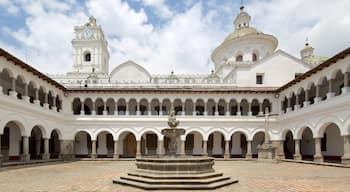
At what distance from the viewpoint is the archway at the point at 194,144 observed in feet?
90.9

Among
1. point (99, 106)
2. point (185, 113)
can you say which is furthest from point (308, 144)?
point (99, 106)

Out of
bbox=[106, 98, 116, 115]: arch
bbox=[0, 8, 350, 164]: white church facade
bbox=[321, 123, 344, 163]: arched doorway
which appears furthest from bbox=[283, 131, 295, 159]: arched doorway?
bbox=[106, 98, 116, 115]: arch

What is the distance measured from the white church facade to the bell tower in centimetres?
1119

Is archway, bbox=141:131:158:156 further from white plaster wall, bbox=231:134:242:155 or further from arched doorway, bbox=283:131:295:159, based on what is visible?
arched doorway, bbox=283:131:295:159

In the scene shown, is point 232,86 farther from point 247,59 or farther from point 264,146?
point 264,146

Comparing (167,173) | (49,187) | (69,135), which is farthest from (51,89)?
(167,173)

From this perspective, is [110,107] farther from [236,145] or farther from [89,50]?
[89,50]

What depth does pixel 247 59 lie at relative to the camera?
31422mm

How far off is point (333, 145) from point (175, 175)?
719 inches

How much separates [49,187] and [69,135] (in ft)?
54.2

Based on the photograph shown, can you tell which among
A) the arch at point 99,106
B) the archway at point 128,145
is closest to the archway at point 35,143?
the arch at point 99,106

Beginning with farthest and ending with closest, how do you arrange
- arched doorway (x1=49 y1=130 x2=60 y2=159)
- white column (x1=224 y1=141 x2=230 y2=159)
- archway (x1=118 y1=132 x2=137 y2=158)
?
1. archway (x1=118 y1=132 x2=137 y2=158)
2. arched doorway (x1=49 y1=130 x2=60 y2=159)
3. white column (x1=224 y1=141 x2=230 y2=159)

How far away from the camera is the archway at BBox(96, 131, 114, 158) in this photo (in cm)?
2761

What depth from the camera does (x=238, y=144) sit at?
1097 inches
